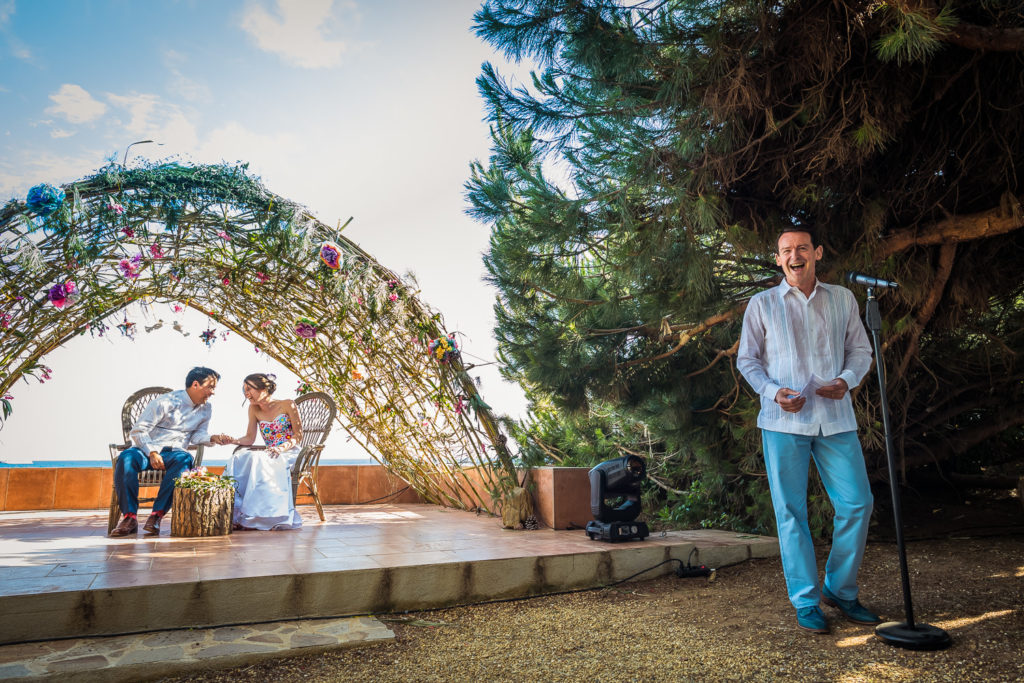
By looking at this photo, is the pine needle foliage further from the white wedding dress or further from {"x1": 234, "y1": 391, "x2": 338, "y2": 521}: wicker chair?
the white wedding dress

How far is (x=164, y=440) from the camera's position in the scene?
13.0 ft

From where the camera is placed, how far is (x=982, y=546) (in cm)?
360

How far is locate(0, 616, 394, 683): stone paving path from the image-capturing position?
178 centimetres

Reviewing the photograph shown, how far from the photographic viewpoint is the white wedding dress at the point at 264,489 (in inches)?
164

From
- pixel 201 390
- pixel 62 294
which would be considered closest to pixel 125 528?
pixel 201 390

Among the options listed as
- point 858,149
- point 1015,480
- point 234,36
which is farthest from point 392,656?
point 234,36

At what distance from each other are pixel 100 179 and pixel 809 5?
162 inches

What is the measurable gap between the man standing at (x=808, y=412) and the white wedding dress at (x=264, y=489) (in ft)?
11.2

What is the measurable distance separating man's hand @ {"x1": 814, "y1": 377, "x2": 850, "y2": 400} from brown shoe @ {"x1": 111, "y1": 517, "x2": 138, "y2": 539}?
4.06 m

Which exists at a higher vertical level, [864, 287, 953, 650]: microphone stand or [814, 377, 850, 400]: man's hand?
[814, 377, 850, 400]: man's hand

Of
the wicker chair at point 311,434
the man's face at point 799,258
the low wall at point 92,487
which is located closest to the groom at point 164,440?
the wicker chair at point 311,434

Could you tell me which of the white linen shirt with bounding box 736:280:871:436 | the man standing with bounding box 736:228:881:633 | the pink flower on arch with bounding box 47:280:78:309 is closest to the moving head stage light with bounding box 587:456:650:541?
the man standing with bounding box 736:228:881:633

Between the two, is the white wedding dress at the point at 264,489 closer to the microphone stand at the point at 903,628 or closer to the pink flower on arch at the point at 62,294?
the pink flower on arch at the point at 62,294

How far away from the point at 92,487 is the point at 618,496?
538cm
